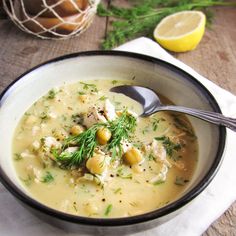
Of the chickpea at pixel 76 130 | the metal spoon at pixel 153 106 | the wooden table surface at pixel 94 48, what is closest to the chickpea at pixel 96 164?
the chickpea at pixel 76 130

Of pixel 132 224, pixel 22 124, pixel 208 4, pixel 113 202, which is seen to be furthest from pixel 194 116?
pixel 208 4

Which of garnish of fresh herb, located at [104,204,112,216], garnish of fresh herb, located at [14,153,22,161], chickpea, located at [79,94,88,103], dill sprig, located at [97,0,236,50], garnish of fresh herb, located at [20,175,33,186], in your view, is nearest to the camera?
garnish of fresh herb, located at [104,204,112,216]

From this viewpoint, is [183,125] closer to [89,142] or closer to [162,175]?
[162,175]

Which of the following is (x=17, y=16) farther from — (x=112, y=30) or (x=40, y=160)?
(x=40, y=160)

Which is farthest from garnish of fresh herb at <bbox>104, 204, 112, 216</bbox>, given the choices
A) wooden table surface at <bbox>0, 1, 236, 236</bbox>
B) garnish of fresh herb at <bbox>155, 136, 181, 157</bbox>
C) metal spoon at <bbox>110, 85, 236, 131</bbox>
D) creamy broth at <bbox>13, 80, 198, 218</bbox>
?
wooden table surface at <bbox>0, 1, 236, 236</bbox>

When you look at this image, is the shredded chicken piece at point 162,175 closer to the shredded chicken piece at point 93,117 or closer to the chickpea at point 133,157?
the chickpea at point 133,157

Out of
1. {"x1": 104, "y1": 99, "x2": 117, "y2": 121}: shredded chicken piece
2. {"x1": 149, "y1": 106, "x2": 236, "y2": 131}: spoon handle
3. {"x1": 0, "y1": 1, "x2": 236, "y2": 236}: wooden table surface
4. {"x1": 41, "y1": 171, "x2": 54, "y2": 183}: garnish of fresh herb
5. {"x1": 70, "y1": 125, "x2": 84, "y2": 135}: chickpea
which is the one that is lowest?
{"x1": 0, "y1": 1, "x2": 236, "y2": 236}: wooden table surface

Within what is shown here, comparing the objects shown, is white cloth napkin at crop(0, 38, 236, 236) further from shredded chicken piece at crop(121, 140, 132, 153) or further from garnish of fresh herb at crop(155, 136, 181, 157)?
shredded chicken piece at crop(121, 140, 132, 153)
